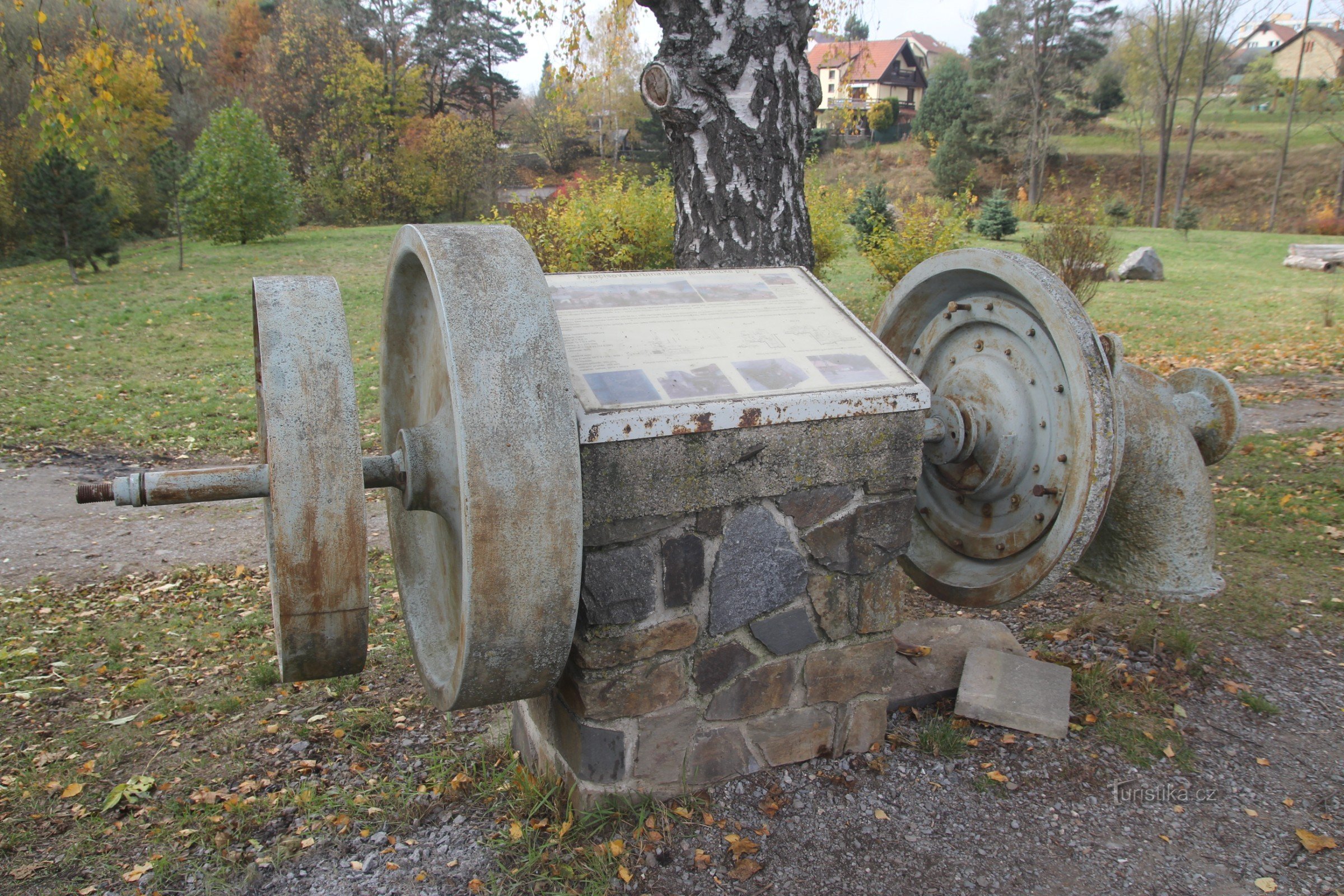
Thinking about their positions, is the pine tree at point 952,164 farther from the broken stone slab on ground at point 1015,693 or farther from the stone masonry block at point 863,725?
the stone masonry block at point 863,725

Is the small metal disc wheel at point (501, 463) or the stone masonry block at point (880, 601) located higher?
the small metal disc wheel at point (501, 463)

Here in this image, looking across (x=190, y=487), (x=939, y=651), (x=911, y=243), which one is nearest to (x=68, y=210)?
(x=911, y=243)

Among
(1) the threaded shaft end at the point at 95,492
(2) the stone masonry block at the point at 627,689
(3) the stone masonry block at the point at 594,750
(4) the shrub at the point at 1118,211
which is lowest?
(3) the stone masonry block at the point at 594,750

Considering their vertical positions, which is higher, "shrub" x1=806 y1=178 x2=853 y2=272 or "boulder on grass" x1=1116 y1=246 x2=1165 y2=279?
"shrub" x1=806 y1=178 x2=853 y2=272

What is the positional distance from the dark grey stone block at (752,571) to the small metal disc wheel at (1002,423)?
2.60 ft

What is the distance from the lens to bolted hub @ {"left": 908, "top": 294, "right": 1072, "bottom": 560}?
9.27 feet

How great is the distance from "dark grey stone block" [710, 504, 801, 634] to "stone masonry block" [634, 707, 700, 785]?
10.7 inches

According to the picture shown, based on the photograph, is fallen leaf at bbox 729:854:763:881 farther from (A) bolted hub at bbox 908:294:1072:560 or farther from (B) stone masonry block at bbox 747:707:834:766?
(A) bolted hub at bbox 908:294:1072:560

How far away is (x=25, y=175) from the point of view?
57.4 feet

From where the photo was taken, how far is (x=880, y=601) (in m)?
2.77

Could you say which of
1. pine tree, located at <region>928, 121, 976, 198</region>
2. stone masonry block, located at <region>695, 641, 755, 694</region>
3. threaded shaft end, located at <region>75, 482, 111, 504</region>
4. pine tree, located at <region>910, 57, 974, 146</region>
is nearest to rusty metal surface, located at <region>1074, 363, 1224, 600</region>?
stone masonry block, located at <region>695, 641, 755, 694</region>

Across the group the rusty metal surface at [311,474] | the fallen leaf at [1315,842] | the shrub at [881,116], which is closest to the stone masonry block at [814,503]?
the rusty metal surface at [311,474]

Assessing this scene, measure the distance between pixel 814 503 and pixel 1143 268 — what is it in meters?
16.0

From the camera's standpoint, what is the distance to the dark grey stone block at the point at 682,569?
7.85 ft
